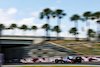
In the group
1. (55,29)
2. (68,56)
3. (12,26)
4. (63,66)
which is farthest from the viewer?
(12,26)

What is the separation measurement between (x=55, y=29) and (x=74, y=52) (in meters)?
47.7

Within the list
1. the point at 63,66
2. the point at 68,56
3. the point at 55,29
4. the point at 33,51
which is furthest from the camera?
the point at 55,29

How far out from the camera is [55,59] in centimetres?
1995

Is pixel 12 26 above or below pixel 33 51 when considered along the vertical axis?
above

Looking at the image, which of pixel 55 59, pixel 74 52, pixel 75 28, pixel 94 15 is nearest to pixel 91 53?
pixel 74 52

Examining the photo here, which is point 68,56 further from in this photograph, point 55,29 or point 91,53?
point 55,29

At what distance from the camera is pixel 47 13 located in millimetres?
67625

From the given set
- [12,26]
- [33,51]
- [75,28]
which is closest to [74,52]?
[33,51]

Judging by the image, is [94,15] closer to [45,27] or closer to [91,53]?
[45,27]

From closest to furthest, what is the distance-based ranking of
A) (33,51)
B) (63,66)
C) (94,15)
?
(63,66) → (33,51) → (94,15)

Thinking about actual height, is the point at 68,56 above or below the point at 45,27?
below

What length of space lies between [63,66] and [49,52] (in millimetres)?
9820

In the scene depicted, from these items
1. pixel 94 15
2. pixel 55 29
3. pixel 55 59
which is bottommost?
pixel 55 59

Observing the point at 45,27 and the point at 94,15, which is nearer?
the point at 94,15
